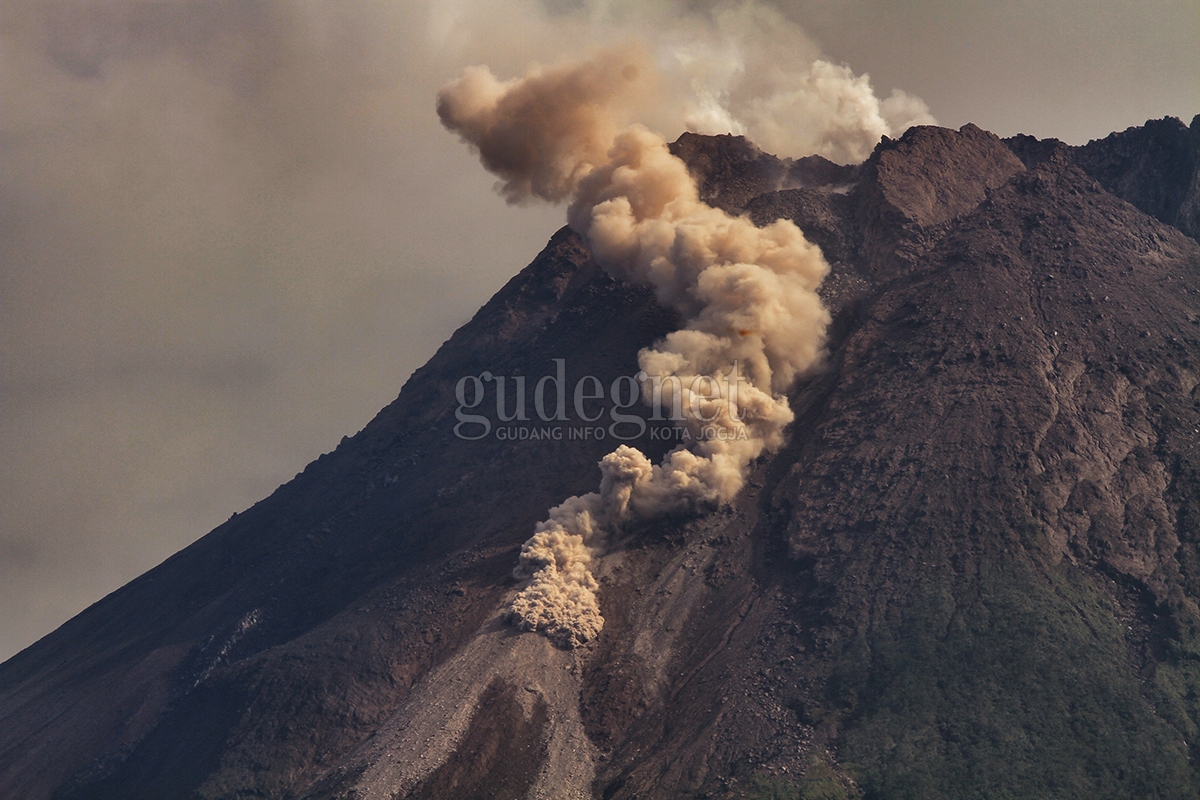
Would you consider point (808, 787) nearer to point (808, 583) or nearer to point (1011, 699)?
point (1011, 699)

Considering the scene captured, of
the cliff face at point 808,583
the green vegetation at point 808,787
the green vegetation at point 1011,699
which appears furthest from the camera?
the cliff face at point 808,583

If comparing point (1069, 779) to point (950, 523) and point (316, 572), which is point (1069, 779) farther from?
point (316, 572)

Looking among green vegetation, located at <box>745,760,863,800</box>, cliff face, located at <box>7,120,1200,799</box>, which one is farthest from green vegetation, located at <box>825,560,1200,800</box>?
green vegetation, located at <box>745,760,863,800</box>

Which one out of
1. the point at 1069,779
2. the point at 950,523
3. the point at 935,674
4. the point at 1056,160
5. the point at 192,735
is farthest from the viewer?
the point at 1056,160

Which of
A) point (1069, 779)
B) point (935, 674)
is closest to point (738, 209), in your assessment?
point (935, 674)

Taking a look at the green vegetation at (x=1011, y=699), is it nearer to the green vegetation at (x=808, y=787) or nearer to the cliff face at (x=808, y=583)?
the cliff face at (x=808, y=583)

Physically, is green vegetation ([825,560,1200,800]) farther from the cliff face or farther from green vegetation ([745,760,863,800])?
green vegetation ([745,760,863,800])

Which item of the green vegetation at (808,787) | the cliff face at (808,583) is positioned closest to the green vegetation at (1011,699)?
the cliff face at (808,583)

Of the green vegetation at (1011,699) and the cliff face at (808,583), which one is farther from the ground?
the cliff face at (808,583)

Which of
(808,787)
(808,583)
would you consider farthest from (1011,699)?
(808,583)

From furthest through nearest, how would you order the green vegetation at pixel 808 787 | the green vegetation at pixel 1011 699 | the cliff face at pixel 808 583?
1. the cliff face at pixel 808 583
2. the green vegetation at pixel 808 787
3. the green vegetation at pixel 1011 699
